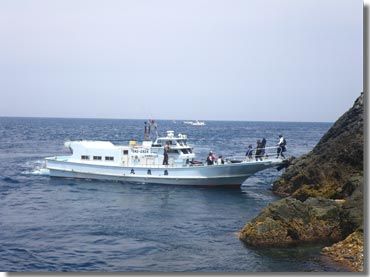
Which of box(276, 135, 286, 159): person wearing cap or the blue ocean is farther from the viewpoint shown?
box(276, 135, 286, 159): person wearing cap

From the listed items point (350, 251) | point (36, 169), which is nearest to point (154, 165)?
point (36, 169)

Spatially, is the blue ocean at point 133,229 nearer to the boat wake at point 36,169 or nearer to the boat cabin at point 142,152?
the boat cabin at point 142,152

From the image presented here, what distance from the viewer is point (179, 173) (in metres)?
20.3

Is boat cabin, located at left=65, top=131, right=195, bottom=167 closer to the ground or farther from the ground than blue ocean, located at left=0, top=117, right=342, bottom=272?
farther from the ground

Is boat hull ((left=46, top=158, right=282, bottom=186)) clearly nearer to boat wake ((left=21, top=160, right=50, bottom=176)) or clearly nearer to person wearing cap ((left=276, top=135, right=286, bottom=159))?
person wearing cap ((left=276, top=135, right=286, bottom=159))

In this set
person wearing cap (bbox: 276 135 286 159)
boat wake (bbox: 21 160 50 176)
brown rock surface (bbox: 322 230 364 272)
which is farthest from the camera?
boat wake (bbox: 21 160 50 176)

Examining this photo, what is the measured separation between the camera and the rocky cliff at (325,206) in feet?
36.7

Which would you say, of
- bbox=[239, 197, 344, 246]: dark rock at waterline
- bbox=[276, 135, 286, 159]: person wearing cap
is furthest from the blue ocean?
bbox=[276, 135, 286, 159]: person wearing cap

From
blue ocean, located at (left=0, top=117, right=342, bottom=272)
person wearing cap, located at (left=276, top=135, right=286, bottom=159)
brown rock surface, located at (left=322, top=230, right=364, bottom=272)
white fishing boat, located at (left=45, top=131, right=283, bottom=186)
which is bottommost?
blue ocean, located at (left=0, top=117, right=342, bottom=272)

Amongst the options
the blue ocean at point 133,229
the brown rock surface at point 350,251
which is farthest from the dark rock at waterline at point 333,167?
the brown rock surface at point 350,251

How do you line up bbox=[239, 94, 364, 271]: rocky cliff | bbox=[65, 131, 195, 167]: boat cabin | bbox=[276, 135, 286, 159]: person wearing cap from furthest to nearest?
bbox=[65, 131, 195, 167]: boat cabin
bbox=[276, 135, 286, 159]: person wearing cap
bbox=[239, 94, 364, 271]: rocky cliff

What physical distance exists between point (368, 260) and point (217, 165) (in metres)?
11.8

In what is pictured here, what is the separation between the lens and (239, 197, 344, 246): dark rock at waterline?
11328 millimetres

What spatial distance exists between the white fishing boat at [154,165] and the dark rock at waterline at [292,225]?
759 cm
